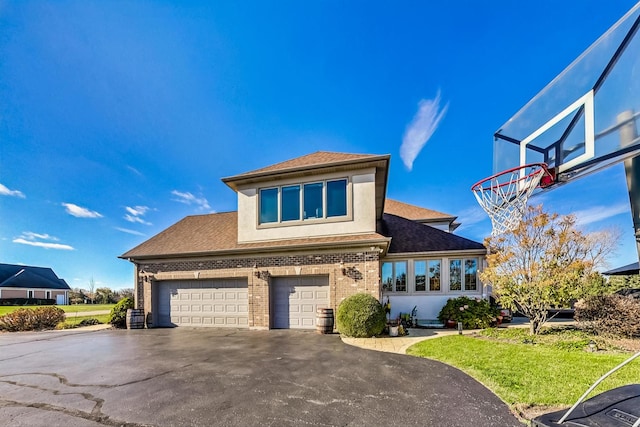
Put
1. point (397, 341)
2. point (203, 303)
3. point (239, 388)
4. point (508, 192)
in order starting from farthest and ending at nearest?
point (203, 303) < point (397, 341) < point (508, 192) < point (239, 388)

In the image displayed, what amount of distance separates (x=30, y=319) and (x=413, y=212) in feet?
77.0

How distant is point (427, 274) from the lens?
13.1 meters

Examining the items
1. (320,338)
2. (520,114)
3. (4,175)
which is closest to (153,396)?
(320,338)

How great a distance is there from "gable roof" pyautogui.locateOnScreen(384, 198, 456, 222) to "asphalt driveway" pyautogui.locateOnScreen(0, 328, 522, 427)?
13.2 meters

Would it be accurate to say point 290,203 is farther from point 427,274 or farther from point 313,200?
point 427,274

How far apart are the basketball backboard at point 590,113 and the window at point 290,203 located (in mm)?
7873

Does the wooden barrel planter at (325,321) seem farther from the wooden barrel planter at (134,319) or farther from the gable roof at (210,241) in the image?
the wooden barrel planter at (134,319)

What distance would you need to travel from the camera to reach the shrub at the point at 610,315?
8.59m

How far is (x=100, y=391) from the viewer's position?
17.4 ft

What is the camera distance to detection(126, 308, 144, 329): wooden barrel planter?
13023 mm

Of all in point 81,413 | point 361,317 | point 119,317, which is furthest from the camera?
point 119,317

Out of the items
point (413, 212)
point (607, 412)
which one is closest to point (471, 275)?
point (413, 212)

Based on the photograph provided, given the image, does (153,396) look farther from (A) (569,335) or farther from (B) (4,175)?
(B) (4,175)

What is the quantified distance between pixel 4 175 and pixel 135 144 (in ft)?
25.2
